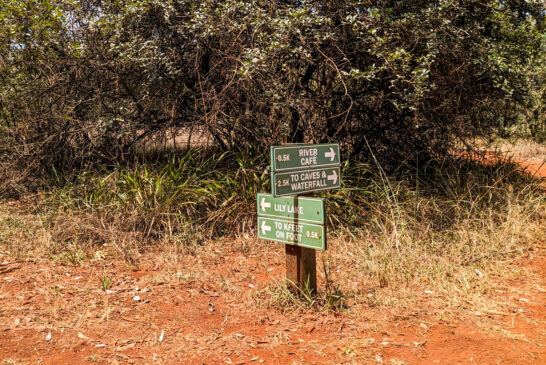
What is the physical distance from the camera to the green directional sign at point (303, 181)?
3.80 m

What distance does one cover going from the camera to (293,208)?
3.96m

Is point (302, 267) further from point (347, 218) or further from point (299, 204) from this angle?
point (347, 218)

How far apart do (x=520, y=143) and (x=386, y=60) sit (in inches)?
367

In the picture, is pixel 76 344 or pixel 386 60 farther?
pixel 386 60

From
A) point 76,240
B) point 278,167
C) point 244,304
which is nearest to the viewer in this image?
point 278,167

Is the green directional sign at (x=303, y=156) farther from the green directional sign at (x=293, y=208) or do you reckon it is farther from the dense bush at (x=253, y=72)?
the dense bush at (x=253, y=72)

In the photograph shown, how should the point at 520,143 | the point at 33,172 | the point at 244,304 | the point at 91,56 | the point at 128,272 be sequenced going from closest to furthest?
the point at 244,304
the point at 128,272
the point at 91,56
the point at 33,172
the point at 520,143

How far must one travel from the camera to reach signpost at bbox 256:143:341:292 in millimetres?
3809

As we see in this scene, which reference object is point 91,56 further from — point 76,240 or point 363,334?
point 363,334

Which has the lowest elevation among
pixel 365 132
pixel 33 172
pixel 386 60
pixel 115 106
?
pixel 33 172

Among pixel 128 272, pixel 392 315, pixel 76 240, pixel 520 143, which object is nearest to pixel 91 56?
pixel 76 240

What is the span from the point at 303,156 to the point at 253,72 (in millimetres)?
2391

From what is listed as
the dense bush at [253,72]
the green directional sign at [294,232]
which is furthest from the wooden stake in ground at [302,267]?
the dense bush at [253,72]

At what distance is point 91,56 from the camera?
709 centimetres
